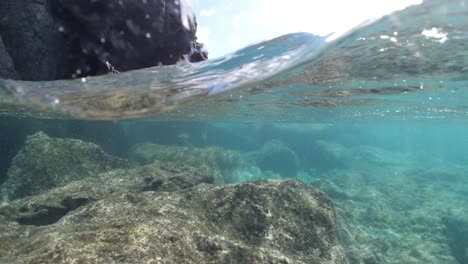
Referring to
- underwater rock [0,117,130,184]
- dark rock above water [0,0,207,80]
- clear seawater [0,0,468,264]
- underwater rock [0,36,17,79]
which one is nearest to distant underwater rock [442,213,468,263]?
clear seawater [0,0,468,264]

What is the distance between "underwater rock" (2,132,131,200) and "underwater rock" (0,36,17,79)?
9731 millimetres

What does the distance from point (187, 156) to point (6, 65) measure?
60.2ft

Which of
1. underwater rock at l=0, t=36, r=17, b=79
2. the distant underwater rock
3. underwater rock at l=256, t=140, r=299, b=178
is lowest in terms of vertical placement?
underwater rock at l=256, t=140, r=299, b=178

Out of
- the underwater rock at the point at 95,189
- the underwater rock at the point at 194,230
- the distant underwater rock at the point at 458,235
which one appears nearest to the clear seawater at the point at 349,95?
the distant underwater rock at the point at 458,235

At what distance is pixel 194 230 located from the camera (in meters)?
8.19

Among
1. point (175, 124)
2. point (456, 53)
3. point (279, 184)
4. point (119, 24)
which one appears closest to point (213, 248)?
point (279, 184)

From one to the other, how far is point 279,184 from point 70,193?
813 centimetres

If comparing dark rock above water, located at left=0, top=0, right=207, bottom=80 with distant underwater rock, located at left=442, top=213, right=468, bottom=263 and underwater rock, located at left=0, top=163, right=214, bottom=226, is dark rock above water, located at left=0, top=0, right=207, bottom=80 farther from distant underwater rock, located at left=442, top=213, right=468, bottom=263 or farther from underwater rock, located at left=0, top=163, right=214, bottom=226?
distant underwater rock, located at left=442, top=213, right=468, bottom=263

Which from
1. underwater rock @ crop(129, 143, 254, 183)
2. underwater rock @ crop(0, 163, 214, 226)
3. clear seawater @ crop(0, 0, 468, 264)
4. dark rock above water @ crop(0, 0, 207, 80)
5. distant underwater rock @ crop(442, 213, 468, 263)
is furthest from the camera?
underwater rock @ crop(129, 143, 254, 183)

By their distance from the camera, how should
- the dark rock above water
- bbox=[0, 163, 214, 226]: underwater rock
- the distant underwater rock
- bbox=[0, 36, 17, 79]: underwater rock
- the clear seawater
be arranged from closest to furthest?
the dark rock above water, bbox=[0, 36, 17, 79]: underwater rock, the clear seawater, bbox=[0, 163, 214, 226]: underwater rock, the distant underwater rock

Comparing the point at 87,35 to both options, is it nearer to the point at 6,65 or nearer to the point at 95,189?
the point at 6,65

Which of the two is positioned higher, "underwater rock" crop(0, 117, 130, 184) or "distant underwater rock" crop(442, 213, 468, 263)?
"underwater rock" crop(0, 117, 130, 184)

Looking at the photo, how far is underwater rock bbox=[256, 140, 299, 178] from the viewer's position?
3509 centimetres

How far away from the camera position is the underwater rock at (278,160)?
35.1 meters
